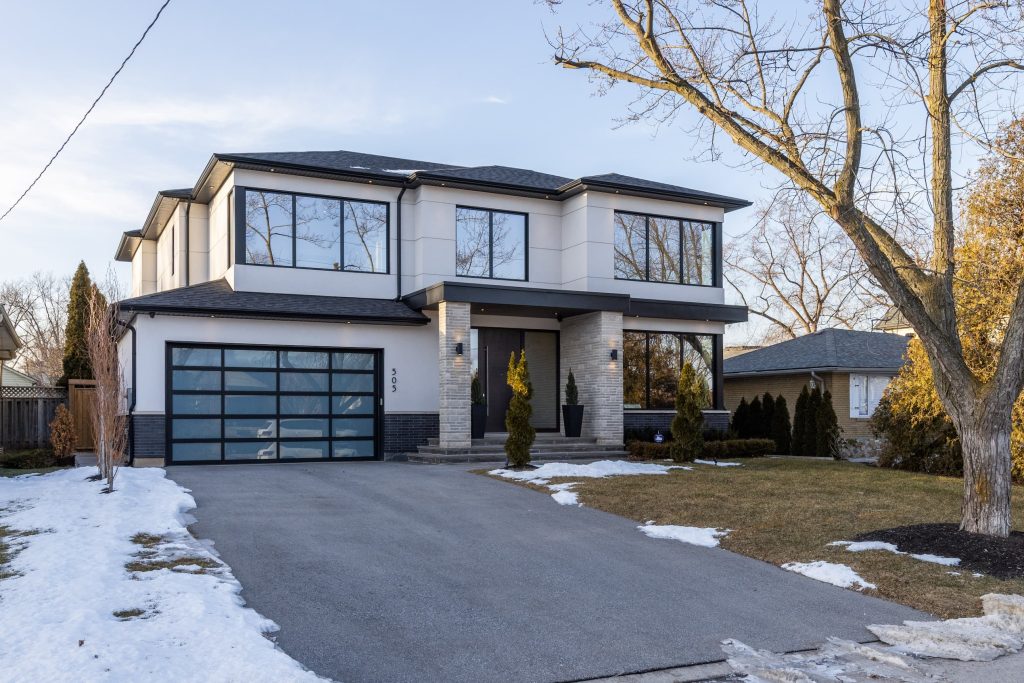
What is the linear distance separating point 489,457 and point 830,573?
956cm

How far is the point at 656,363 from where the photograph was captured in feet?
65.4

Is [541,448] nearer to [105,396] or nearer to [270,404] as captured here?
[270,404]

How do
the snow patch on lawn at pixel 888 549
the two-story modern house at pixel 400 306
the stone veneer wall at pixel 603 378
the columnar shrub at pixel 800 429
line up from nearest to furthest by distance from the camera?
the snow patch on lawn at pixel 888 549, the two-story modern house at pixel 400 306, the stone veneer wall at pixel 603 378, the columnar shrub at pixel 800 429

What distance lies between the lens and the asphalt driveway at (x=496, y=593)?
17.5 ft

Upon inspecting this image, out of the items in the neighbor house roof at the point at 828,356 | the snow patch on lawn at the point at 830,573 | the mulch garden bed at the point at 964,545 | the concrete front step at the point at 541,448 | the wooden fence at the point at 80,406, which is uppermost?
the neighbor house roof at the point at 828,356

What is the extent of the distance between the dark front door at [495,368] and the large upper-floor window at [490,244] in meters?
1.33

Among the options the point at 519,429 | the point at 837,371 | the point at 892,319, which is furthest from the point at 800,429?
the point at 519,429

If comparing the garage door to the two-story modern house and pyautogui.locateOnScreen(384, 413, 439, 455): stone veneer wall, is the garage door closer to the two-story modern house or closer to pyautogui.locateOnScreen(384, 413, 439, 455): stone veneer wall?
the two-story modern house

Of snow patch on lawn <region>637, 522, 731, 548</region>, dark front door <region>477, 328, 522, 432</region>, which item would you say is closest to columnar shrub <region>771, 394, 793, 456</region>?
dark front door <region>477, 328, 522, 432</region>

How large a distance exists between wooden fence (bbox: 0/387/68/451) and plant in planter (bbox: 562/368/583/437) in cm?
1112

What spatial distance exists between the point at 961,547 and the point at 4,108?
13869 mm

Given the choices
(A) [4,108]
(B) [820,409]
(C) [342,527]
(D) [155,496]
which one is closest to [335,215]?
(A) [4,108]

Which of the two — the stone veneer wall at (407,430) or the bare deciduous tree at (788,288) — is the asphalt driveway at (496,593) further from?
the bare deciduous tree at (788,288)

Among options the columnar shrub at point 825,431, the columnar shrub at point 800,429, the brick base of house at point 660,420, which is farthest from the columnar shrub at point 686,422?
the columnar shrub at point 800,429
